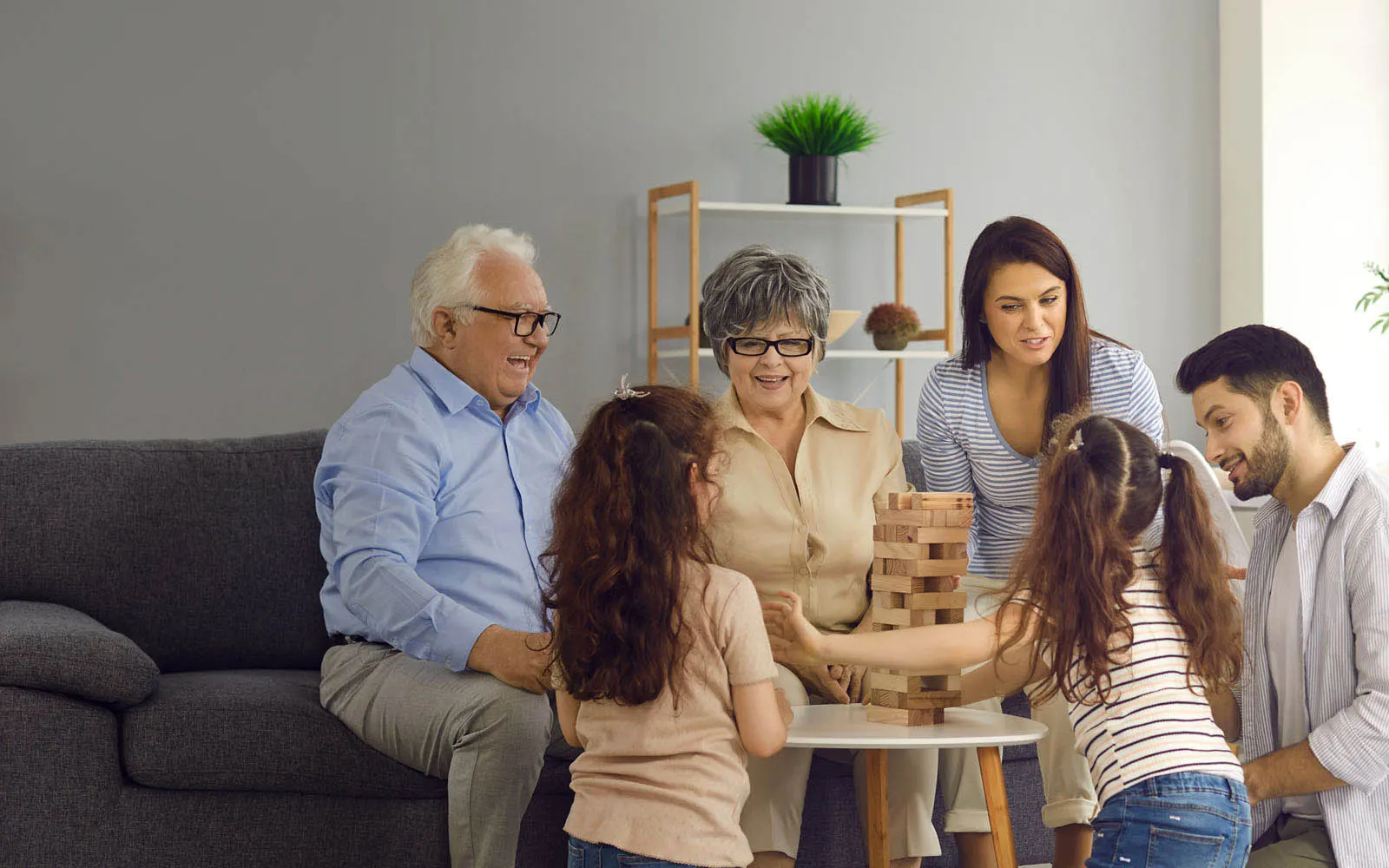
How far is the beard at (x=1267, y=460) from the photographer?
1.77 m

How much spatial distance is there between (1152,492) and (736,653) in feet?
1.81

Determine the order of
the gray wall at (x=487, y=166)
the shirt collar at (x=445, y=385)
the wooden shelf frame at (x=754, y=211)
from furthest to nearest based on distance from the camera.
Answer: the wooden shelf frame at (x=754, y=211) < the gray wall at (x=487, y=166) < the shirt collar at (x=445, y=385)

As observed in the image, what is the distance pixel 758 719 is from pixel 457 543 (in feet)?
2.72

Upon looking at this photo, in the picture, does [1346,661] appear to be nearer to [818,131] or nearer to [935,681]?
[935,681]

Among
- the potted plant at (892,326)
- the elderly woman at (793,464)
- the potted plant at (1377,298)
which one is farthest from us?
the potted plant at (1377,298)

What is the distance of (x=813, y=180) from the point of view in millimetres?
4258

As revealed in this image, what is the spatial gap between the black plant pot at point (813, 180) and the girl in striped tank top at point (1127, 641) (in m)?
2.61

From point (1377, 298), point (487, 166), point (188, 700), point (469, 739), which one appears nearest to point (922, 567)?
point (469, 739)

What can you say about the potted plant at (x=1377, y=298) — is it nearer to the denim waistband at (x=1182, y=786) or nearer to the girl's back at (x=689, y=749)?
the denim waistband at (x=1182, y=786)

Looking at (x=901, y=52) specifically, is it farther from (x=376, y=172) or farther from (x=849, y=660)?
(x=849, y=660)

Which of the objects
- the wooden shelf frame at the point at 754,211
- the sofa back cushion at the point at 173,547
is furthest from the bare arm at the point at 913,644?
the wooden shelf frame at the point at 754,211

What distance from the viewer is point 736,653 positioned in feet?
5.31

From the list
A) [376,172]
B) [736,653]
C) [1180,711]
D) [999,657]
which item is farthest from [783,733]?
[376,172]

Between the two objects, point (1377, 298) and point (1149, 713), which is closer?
point (1149, 713)
